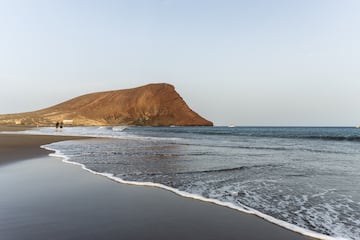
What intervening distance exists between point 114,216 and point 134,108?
169384 mm

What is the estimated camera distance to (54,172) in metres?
9.58

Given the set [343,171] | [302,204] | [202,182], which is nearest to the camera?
[302,204]

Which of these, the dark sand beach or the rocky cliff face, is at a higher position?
the rocky cliff face

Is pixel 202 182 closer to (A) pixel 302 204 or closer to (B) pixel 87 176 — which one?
(A) pixel 302 204

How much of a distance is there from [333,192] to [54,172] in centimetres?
828

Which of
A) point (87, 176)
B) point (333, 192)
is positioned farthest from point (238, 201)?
point (87, 176)

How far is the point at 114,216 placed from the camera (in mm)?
4918

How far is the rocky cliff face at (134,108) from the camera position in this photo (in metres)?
159

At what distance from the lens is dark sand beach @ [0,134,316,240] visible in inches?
163

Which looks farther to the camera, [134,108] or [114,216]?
[134,108]

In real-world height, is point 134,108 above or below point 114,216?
above

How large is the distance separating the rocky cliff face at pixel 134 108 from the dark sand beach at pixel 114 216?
14351cm

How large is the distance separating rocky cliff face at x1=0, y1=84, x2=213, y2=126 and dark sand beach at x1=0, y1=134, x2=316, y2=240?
14351 cm

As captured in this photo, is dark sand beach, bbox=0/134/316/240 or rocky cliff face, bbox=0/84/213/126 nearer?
dark sand beach, bbox=0/134/316/240
